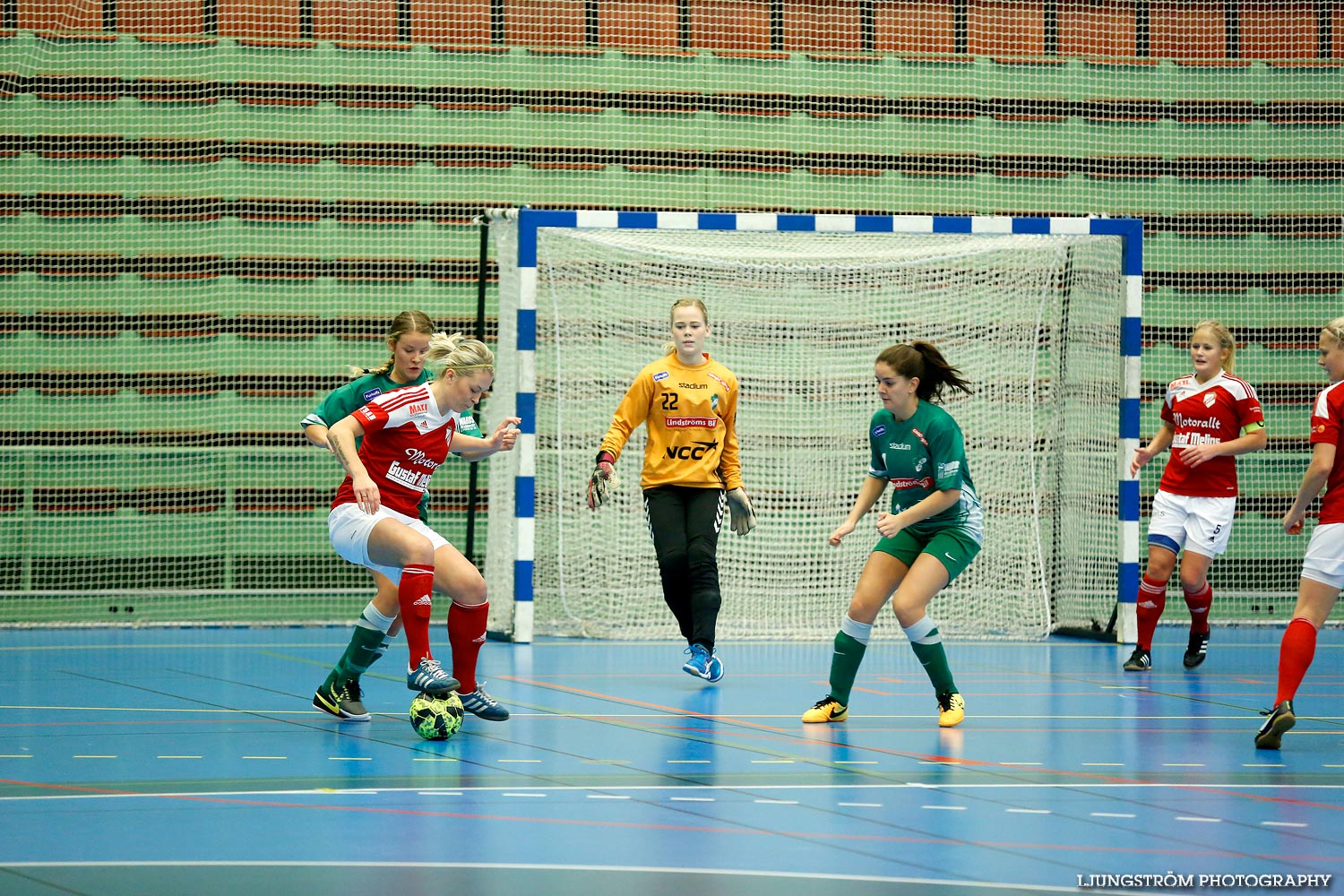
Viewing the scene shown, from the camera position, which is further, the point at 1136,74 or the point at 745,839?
the point at 1136,74

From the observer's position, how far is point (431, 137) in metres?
12.2

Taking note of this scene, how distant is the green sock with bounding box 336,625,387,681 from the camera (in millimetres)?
5738

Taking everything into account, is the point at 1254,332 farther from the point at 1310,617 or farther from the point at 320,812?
the point at 320,812

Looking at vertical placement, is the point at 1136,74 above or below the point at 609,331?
above

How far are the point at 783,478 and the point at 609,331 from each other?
1.54 metres

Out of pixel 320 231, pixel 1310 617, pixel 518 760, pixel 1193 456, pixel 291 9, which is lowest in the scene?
pixel 518 760

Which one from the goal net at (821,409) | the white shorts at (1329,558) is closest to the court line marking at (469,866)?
the white shorts at (1329,558)

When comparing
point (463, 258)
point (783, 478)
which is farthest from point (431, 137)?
point (783, 478)

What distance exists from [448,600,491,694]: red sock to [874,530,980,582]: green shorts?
1.56m

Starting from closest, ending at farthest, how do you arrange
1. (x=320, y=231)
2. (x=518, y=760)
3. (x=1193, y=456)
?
(x=518, y=760) < (x=1193, y=456) < (x=320, y=231)

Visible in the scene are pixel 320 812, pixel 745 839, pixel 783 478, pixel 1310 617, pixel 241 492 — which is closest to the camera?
pixel 745 839

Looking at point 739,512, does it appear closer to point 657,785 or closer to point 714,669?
point 714,669

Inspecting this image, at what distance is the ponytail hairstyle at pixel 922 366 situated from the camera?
5.82 m

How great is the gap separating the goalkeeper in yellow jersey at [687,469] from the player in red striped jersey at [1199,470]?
2244mm
